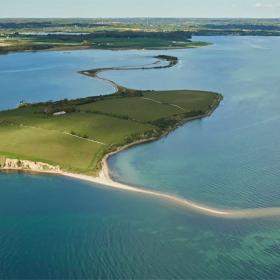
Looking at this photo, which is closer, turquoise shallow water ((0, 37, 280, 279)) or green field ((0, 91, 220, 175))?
turquoise shallow water ((0, 37, 280, 279))

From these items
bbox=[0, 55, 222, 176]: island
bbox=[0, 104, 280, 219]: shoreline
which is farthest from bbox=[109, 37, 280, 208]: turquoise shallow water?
bbox=[0, 55, 222, 176]: island

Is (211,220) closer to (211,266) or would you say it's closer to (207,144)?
(211,266)

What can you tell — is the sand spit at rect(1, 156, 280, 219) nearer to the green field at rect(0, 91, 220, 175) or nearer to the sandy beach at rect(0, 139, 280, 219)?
the sandy beach at rect(0, 139, 280, 219)

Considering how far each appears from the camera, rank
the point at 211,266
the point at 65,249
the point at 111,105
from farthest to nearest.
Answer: the point at 111,105 < the point at 65,249 < the point at 211,266

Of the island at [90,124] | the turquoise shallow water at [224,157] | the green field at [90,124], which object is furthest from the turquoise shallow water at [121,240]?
the green field at [90,124]

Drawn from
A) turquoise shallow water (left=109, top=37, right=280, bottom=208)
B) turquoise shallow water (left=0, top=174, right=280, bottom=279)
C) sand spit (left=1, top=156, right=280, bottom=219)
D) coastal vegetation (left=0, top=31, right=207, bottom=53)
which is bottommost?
turquoise shallow water (left=0, top=174, right=280, bottom=279)

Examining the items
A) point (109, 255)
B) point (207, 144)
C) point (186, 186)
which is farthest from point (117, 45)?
point (109, 255)
